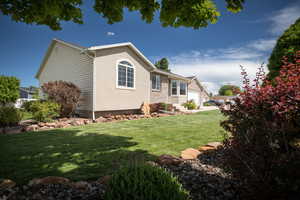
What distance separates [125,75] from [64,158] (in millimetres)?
9172

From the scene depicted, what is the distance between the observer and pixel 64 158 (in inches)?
128

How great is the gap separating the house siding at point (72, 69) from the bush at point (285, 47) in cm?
936

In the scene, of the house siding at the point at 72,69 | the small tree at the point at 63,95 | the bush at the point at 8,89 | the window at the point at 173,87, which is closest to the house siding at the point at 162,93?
the window at the point at 173,87

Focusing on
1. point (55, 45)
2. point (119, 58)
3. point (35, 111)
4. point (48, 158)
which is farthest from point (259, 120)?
point (55, 45)

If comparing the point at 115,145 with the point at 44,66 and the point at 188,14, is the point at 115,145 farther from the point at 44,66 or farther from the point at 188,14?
the point at 44,66

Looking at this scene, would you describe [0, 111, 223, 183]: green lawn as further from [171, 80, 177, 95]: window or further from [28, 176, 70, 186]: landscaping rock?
[171, 80, 177, 95]: window

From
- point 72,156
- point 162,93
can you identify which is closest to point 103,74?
point 72,156

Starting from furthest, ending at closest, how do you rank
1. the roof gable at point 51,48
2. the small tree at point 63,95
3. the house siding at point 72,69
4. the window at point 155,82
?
the window at point 155,82, the roof gable at point 51,48, the house siding at point 72,69, the small tree at point 63,95

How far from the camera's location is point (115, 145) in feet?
13.9

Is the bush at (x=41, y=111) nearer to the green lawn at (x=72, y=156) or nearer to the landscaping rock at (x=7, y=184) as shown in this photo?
the green lawn at (x=72, y=156)

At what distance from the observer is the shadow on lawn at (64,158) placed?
101 inches

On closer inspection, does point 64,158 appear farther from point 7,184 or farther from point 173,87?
point 173,87

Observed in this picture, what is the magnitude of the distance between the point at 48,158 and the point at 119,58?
928cm

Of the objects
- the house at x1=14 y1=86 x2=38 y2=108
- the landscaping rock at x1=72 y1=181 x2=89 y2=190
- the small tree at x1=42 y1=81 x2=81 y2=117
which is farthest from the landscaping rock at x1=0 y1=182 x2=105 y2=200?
the house at x1=14 y1=86 x2=38 y2=108
